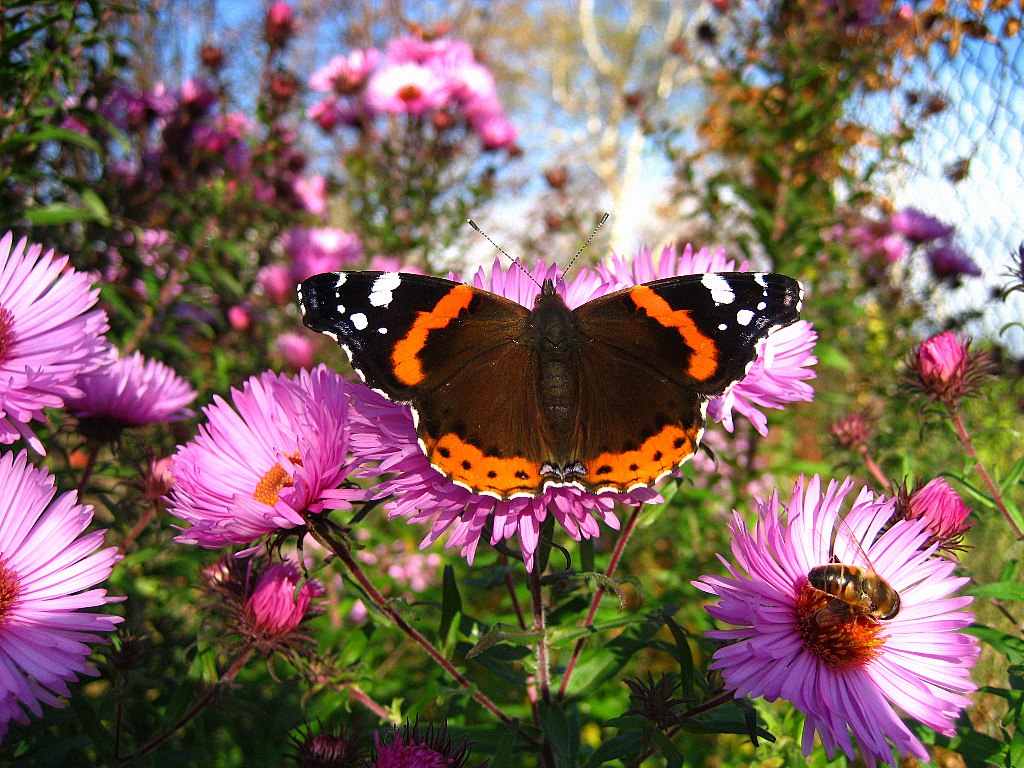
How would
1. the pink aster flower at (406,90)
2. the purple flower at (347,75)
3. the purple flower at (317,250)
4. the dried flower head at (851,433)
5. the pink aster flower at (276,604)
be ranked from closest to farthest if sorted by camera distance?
the pink aster flower at (276,604) → the dried flower head at (851,433) → the purple flower at (317,250) → the pink aster flower at (406,90) → the purple flower at (347,75)

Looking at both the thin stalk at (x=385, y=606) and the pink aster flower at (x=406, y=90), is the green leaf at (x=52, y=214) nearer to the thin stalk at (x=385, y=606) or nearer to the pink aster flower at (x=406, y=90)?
the thin stalk at (x=385, y=606)

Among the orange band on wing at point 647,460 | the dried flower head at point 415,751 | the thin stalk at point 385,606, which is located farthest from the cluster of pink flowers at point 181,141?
the dried flower head at point 415,751

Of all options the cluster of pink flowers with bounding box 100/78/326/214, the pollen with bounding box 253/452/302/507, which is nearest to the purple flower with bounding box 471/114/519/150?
the cluster of pink flowers with bounding box 100/78/326/214

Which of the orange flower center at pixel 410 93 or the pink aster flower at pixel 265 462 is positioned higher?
the orange flower center at pixel 410 93

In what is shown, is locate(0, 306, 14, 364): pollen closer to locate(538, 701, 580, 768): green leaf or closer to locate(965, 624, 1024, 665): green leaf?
locate(538, 701, 580, 768): green leaf

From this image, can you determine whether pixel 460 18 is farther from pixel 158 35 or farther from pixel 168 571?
pixel 168 571

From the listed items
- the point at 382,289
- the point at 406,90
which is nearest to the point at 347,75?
the point at 406,90
